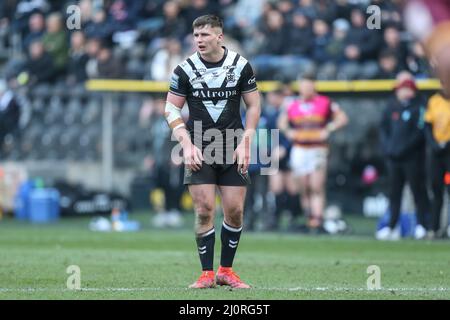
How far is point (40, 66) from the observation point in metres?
23.0

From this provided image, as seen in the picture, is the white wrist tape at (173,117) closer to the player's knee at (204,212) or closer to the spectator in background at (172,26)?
the player's knee at (204,212)

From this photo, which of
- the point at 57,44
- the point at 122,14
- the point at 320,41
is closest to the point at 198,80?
the point at 320,41

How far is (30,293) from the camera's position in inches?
372

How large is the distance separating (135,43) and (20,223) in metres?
5.60

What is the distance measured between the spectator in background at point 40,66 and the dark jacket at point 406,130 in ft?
27.5

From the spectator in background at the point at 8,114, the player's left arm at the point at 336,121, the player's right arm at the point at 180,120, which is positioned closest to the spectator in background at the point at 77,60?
the spectator in background at the point at 8,114

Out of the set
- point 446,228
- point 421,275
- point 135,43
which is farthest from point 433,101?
point 135,43

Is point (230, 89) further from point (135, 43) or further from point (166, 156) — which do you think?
point (135, 43)

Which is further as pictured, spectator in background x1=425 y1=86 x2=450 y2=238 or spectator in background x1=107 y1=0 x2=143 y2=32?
spectator in background x1=107 y1=0 x2=143 y2=32

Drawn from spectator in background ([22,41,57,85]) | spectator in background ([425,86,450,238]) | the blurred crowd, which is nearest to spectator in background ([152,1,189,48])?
the blurred crowd

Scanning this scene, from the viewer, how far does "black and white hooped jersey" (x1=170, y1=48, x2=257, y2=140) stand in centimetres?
998

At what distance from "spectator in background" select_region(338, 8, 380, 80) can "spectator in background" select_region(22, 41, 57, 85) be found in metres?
6.13

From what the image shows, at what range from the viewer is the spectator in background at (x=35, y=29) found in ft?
79.1

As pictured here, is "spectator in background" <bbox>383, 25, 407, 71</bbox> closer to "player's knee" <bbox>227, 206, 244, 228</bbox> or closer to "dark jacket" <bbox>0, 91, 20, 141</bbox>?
"dark jacket" <bbox>0, 91, 20, 141</bbox>
